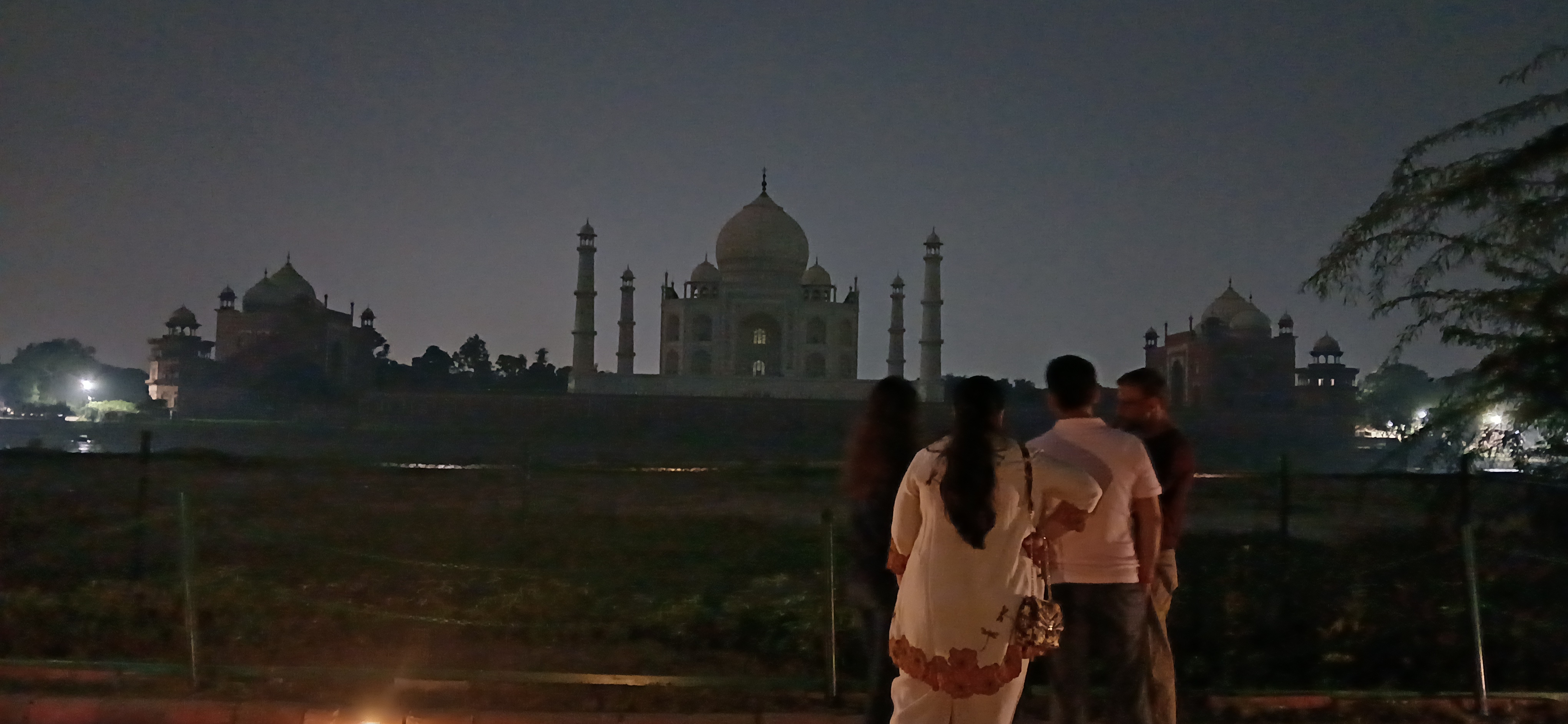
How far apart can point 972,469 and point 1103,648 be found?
849 millimetres

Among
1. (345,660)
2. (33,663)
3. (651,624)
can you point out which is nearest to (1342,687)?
(651,624)

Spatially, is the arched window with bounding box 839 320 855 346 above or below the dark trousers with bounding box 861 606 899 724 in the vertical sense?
above

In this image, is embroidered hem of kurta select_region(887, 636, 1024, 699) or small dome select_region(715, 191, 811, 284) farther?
small dome select_region(715, 191, 811, 284)

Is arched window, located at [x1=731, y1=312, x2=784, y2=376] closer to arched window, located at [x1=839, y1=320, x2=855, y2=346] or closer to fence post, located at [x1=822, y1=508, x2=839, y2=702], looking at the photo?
arched window, located at [x1=839, y1=320, x2=855, y2=346]

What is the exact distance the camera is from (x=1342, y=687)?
4426 millimetres

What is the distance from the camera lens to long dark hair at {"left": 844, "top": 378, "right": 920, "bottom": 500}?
9.75 ft

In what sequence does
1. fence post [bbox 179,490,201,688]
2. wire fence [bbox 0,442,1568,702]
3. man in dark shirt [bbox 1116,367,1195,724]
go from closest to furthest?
man in dark shirt [bbox 1116,367,1195,724] → fence post [bbox 179,490,201,688] → wire fence [bbox 0,442,1568,702]

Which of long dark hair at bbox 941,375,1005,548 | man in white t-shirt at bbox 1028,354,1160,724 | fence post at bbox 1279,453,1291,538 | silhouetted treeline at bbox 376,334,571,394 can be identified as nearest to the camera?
long dark hair at bbox 941,375,1005,548

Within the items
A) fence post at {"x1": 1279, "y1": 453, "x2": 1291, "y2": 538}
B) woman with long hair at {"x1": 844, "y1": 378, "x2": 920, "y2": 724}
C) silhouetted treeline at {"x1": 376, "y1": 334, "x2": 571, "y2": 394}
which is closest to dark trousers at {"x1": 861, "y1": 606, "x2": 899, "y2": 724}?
woman with long hair at {"x1": 844, "y1": 378, "x2": 920, "y2": 724}

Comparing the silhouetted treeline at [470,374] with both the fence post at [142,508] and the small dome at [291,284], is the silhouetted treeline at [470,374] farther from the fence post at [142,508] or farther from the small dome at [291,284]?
the fence post at [142,508]

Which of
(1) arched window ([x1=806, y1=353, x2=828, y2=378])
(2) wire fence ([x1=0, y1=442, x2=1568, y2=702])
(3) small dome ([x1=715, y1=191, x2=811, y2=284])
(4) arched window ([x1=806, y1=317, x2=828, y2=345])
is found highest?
(3) small dome ([x1=715, y1=191, x2=811, y2=284])

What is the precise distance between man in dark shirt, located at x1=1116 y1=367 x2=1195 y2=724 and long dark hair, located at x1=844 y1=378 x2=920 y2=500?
2.43 ft

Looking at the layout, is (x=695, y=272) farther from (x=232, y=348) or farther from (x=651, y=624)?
(x=651, y=624)

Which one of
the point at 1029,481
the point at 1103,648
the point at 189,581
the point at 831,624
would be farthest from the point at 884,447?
the point at 189,581
